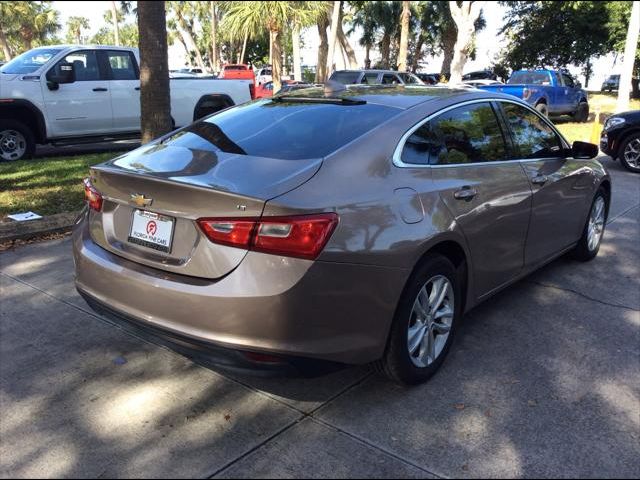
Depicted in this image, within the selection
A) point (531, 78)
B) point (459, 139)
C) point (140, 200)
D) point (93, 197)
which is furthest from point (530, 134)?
point (531, 78)

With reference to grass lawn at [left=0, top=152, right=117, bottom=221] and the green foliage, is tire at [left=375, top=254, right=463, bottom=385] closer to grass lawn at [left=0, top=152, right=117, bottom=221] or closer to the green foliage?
grass lawn at [left=0, top=152, right=117, bottom=221]

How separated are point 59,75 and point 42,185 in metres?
3.10

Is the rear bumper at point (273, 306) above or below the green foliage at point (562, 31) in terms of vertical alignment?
below

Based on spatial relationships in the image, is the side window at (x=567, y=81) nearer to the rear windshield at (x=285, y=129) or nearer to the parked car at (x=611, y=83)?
the rear windshield at (x=285, y=129)

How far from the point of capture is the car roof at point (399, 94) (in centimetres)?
367

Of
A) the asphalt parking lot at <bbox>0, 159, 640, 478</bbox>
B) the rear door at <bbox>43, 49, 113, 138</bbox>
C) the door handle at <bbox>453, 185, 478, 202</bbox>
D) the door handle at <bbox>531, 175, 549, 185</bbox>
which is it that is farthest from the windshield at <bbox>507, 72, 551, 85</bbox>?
the door handle at <bbox>453, 185, 478, 202</bbox>

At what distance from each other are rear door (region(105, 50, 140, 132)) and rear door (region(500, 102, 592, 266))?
26.4 feet

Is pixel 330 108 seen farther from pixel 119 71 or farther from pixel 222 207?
pixel 119 71

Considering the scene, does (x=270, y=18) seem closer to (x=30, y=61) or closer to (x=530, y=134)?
(x=30, y=61)

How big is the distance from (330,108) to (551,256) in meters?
2.25

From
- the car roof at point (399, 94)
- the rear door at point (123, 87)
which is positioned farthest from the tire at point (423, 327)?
the rear door at point (123, 87)

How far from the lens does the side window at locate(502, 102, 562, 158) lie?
4.28 m

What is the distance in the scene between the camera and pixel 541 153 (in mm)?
4480

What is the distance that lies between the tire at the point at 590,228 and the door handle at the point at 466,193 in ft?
7.36
